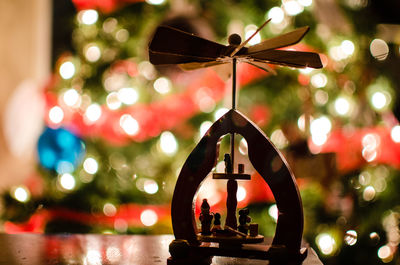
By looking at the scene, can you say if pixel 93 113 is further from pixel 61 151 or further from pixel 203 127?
pixel 203 127

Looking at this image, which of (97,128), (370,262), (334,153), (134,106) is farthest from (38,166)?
(370,262)

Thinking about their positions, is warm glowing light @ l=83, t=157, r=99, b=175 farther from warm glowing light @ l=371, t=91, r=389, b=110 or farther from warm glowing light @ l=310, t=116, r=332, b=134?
warm glowing light @ l=371, t=91, r=389, b=110

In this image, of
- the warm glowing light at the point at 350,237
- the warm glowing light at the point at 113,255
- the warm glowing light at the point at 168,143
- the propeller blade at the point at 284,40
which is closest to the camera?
the propeller blade at the point at 284,40

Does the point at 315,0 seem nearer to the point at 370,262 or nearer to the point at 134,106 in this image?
the point at 134,106

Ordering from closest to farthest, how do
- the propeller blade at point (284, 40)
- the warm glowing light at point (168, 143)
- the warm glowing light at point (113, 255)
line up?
the propeller blade at point (284, 40) < the warm glowing light at point (113, 255) < the warm glowing light at point (168, 143)

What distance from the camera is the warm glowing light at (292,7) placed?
53.7 inches

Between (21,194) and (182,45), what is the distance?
1.02 metres

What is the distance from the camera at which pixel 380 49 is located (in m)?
1.54

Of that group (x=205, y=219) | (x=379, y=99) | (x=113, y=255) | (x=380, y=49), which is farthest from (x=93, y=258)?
(x=380, y=49)

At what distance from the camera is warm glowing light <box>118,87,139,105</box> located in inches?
57.9

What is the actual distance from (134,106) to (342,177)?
25.2 inches

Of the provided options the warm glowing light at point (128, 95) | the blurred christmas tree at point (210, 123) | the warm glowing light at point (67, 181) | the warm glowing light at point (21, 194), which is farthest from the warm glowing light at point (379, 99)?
the warm glowing light at point (21, 194)

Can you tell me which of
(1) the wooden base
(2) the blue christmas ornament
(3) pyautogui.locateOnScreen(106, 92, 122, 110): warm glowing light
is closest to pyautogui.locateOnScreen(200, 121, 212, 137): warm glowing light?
(3) pyautogui.locateOnScreen(106, 92, 122, 110): warm glowing light

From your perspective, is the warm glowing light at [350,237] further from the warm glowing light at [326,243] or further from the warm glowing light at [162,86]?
the warm glowing light at [162,86]
